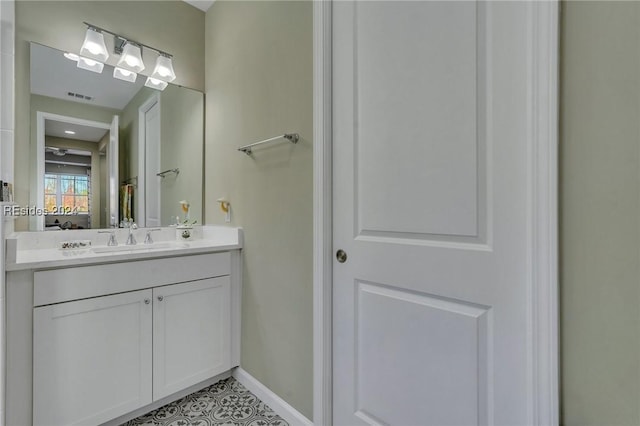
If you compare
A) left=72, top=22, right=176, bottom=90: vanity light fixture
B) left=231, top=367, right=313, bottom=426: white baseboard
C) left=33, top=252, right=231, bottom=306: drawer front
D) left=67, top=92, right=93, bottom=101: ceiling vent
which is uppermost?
left=72, top=22, right=176, bottom=90: vanity light fixture

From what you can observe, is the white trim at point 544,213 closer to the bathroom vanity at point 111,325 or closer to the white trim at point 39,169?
the bathroom vanity at point 111,325

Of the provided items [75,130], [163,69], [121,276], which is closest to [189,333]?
[121,276]

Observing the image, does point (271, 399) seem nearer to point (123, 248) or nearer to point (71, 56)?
point (123, 248)

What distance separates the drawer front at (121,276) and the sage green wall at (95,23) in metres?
0.56

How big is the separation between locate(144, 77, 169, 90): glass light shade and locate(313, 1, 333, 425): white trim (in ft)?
4.21

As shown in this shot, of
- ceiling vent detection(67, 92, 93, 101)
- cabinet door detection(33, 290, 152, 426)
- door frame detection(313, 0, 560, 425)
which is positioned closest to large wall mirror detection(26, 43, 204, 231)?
ceiling vent detection(67, 92, 93, 101)

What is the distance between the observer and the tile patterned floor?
1589 millimetres

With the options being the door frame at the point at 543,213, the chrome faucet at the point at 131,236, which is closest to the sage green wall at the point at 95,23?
the chrome faucet at the point at 131,236

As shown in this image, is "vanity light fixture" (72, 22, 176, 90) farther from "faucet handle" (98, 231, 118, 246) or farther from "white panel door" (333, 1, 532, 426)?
"white panel door" (333, 1, 532, 426)

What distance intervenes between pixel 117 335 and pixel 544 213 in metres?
1.83

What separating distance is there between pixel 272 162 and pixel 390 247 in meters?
0.85

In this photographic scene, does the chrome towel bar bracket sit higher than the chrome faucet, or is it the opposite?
the chrome towel bar bracket

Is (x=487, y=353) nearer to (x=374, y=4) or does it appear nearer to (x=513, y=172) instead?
(x=513, y=172)

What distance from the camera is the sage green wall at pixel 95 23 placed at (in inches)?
63.9
